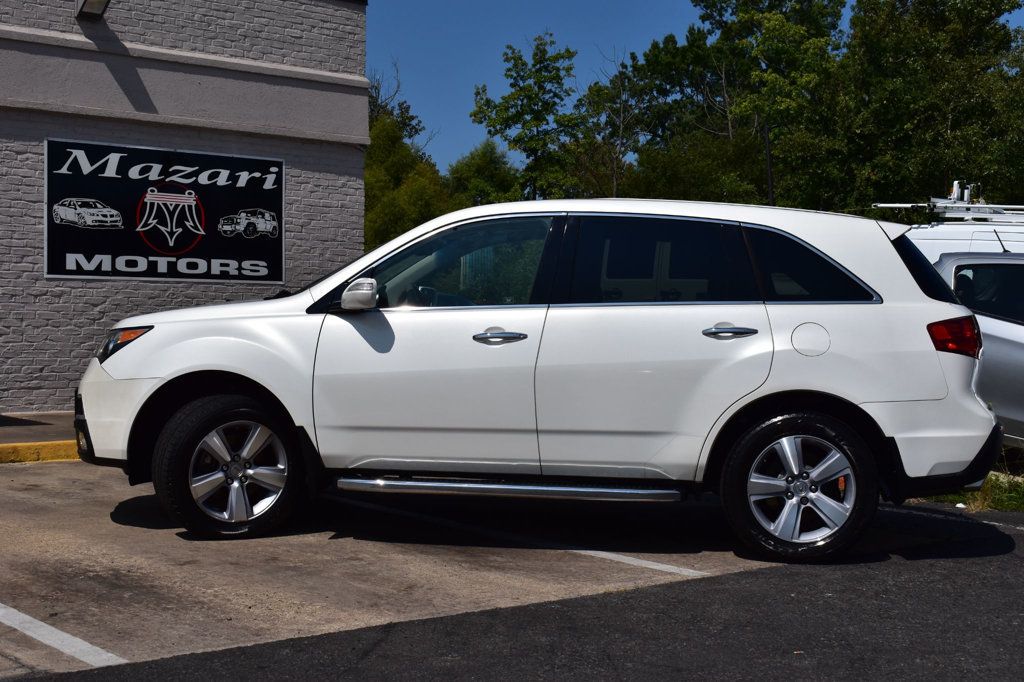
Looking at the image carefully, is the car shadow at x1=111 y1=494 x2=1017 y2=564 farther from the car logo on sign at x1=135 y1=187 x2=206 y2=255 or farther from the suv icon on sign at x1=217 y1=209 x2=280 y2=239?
the suv icon on sign at x1=217 y1=209 x2=280 y2=239

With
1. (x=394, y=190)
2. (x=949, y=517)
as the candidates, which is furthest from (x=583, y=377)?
(x=394, y=190)

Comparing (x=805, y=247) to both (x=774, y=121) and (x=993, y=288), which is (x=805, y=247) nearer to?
(x=993, y=288)

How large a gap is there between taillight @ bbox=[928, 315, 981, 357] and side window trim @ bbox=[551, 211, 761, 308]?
2.85ft

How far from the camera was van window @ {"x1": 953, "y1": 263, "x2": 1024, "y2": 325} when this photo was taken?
28.3 feet

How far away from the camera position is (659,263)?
242 inches

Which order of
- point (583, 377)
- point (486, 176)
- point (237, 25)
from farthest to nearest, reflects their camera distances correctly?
point (486, 176)
point (237, 25)
point (583, 377)

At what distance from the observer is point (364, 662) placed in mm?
4266

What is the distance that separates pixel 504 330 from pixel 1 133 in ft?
27.2

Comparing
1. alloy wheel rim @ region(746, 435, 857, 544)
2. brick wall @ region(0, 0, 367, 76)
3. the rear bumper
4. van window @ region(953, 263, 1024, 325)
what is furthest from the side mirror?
brick wall @ region(0, 0, 367, 76)

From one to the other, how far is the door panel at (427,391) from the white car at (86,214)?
291 inches

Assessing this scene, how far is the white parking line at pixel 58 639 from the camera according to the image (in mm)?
4267

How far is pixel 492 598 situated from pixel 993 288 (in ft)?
17.4

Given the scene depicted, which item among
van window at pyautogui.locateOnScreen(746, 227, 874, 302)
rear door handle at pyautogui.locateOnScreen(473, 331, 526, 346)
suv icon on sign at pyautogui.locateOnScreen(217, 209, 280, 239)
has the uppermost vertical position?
suv icon on sign at pyautogui.locateOnScreen(217, 209, 280, 239)

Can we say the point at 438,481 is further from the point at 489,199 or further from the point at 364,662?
the point at 489,199
